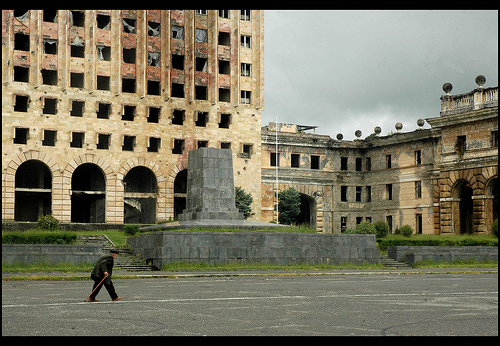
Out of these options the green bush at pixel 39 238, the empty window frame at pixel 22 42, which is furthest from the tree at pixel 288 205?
the green bush at pixel 39 238

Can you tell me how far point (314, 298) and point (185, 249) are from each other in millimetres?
15476

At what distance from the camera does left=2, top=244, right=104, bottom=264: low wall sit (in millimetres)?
28844

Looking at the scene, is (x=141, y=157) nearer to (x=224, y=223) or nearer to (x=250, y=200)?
(x=250, y=200)

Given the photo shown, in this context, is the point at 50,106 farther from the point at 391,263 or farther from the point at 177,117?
the point at 391,263

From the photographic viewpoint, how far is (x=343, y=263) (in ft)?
113

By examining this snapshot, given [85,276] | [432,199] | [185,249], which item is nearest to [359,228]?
[432,199]

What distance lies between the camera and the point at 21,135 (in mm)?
52656

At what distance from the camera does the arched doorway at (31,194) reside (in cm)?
5497

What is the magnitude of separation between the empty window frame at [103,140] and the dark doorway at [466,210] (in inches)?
1042

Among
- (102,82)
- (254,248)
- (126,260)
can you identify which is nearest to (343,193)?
(102,82)

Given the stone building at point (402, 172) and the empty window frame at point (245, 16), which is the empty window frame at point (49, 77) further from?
the stone building at point (402, 172)

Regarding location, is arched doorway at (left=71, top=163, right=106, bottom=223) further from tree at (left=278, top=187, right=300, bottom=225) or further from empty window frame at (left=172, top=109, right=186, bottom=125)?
tree at (left=278, top=187, right=300, bottom=225)

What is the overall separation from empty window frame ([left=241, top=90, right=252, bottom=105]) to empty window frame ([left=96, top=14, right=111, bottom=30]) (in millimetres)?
12031

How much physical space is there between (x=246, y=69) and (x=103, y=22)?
12.1m
